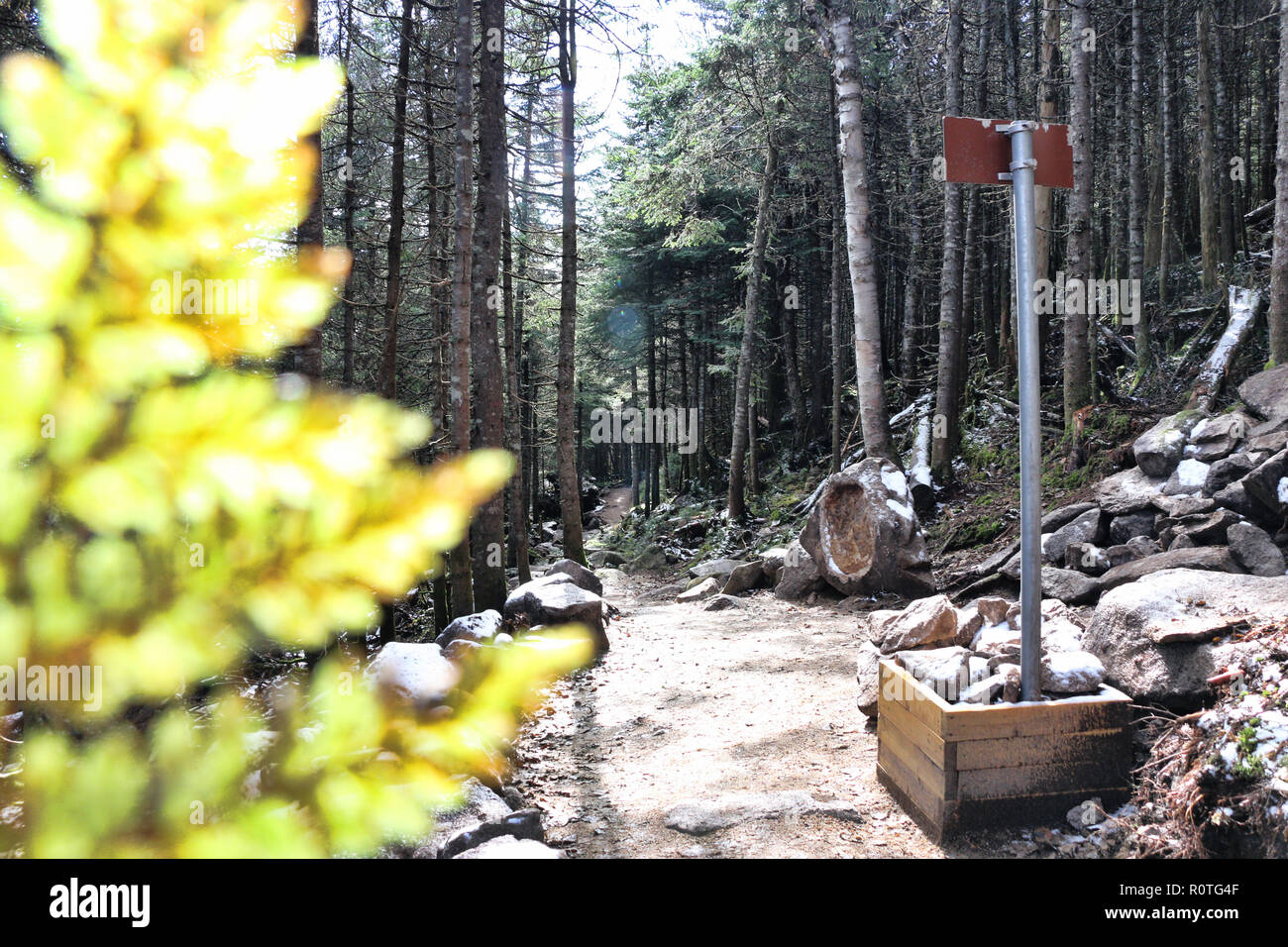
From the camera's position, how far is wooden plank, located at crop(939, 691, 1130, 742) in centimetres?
364

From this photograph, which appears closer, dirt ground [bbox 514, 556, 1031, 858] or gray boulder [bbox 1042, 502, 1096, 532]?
dirt ground [bbox 514, 556, 1031, 858]

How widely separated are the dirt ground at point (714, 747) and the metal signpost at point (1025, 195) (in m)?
1.21

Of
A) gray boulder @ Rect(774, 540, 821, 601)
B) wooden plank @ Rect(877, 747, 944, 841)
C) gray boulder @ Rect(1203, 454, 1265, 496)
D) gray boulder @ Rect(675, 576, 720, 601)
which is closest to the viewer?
wooden plank @ Rect(877, 747, 944, 841)

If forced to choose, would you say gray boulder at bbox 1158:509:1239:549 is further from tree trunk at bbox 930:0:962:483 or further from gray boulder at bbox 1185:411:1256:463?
tree trunk at bbox 930:0:962:483

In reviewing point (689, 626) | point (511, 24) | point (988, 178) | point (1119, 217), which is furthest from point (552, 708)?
point (1119, 217)

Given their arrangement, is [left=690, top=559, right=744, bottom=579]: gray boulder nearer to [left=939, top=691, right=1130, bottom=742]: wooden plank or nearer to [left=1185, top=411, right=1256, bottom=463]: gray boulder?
[left=1185, top=411, right=1256, bottom=463]: gray boulder

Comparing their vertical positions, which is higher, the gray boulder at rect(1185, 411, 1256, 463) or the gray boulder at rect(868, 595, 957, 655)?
the gray boulder at rect(1185, 411, 1256, 463)

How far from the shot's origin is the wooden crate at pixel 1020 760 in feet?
11.9

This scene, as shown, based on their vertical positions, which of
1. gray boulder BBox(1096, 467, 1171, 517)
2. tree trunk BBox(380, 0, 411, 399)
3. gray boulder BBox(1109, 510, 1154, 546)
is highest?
tree trunk BBox(380, 0, 411, 399)

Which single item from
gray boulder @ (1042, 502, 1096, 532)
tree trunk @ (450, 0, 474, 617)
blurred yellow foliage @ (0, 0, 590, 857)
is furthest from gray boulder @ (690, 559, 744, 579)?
blurred yellow foliage @ (0, 0, 590, 857)

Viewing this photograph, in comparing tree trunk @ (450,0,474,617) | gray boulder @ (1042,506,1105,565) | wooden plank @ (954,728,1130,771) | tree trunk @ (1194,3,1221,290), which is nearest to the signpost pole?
wooden plank @ (954,728,1130,771)

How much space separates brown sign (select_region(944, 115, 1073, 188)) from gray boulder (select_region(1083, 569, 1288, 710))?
2.34m

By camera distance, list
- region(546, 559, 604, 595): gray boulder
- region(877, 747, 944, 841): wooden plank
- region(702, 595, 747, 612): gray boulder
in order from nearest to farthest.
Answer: region(877, 747, 944, 841): wooden plank, region(702, 595, 747, 612): gray boulder, region(546, 559, 604, 595): gray boulder

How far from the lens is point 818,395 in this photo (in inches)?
912
